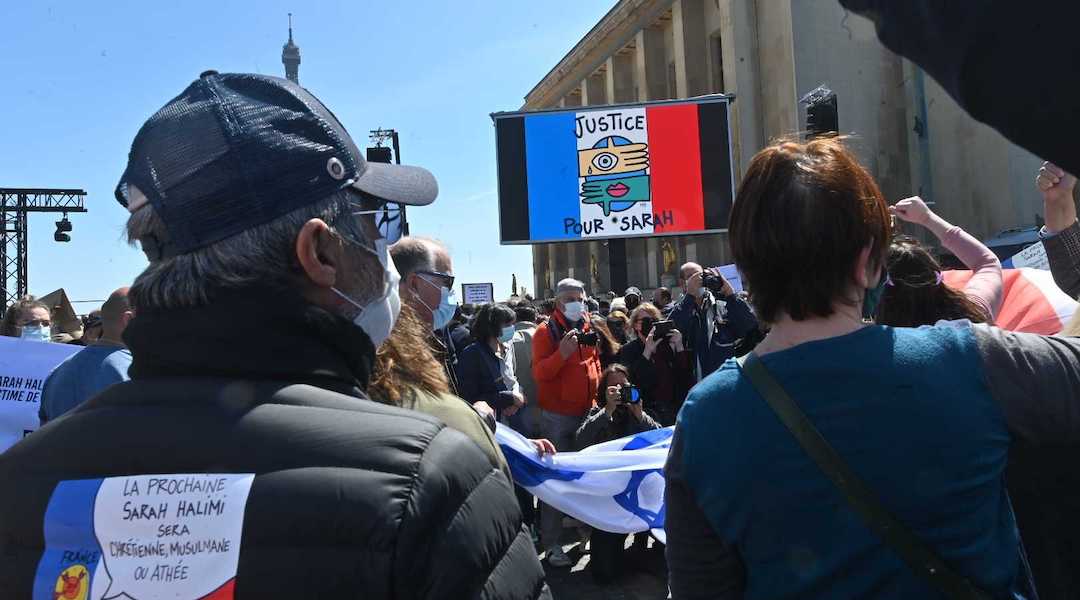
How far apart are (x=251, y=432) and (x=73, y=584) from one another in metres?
0.33

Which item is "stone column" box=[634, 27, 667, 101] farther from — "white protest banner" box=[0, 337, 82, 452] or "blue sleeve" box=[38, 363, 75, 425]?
"blue sleeve" box=[38, 363, 75, 425]

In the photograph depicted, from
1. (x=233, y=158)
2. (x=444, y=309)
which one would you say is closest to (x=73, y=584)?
(x=233, y=158)

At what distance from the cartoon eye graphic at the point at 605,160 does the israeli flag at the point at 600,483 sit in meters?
11.0

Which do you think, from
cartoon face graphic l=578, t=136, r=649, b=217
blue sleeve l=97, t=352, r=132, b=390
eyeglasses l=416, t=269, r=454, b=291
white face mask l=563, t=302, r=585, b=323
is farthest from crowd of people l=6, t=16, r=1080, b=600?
cartoon face graphic l=578, t=136, r=649, b=217

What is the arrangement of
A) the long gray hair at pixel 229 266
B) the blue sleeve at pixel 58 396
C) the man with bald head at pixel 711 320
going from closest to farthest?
the long gray hair at pixel 229 266 < the blue sleeve at pixel 58 396 < the man with bald head at pixel 711 320

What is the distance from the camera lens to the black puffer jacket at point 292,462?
3.43 ft

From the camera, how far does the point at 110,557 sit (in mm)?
1138

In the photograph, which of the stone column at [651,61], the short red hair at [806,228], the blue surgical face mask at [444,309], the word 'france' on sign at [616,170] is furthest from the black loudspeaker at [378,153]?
the stone column at [651,61]

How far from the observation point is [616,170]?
15.5 meters

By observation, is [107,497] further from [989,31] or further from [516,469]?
[516,469]

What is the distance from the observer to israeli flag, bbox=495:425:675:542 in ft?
15.3

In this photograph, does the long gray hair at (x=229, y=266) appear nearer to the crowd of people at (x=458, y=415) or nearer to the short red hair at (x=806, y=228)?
the crowd of people at (x=458, y=415)

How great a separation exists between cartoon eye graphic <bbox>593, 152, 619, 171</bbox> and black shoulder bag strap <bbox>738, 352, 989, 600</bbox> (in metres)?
14.1

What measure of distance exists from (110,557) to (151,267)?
449 millimetres
